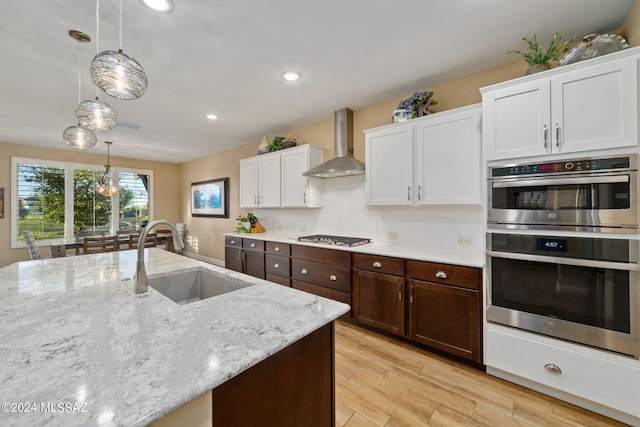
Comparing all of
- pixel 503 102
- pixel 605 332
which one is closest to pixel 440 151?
pixel 503 102

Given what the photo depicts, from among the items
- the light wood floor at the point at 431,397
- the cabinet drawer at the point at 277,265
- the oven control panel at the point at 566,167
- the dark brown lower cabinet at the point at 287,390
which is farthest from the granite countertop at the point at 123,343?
the cabinet drawer at the point at 277,265

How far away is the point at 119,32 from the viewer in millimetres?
1886

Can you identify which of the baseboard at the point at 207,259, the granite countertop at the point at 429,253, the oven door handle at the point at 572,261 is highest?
the oven door handle at the point at 572,261

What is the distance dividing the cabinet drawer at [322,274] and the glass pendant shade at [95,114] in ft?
7.37

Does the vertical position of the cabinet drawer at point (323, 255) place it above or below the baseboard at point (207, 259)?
above

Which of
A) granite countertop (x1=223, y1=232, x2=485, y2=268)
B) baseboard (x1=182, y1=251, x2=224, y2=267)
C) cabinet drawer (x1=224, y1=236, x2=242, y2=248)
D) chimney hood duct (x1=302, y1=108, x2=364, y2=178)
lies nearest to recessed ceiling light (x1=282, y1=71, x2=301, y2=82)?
chimney hood duct (x1=302, y1=108, x2=364, y2=178)

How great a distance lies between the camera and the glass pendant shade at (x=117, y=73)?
1329 mm

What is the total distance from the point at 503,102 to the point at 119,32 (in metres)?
2.85

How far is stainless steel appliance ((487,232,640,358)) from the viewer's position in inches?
60.1

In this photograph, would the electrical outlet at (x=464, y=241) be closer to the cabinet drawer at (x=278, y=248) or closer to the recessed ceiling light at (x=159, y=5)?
the cabinet drawer at (x=278, y=248)

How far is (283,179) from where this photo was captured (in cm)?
384

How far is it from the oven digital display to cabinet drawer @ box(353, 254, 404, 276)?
1.00 meters

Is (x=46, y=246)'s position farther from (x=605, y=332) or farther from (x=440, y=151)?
(x=605, y=332)

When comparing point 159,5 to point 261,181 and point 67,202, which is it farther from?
point 67,202
